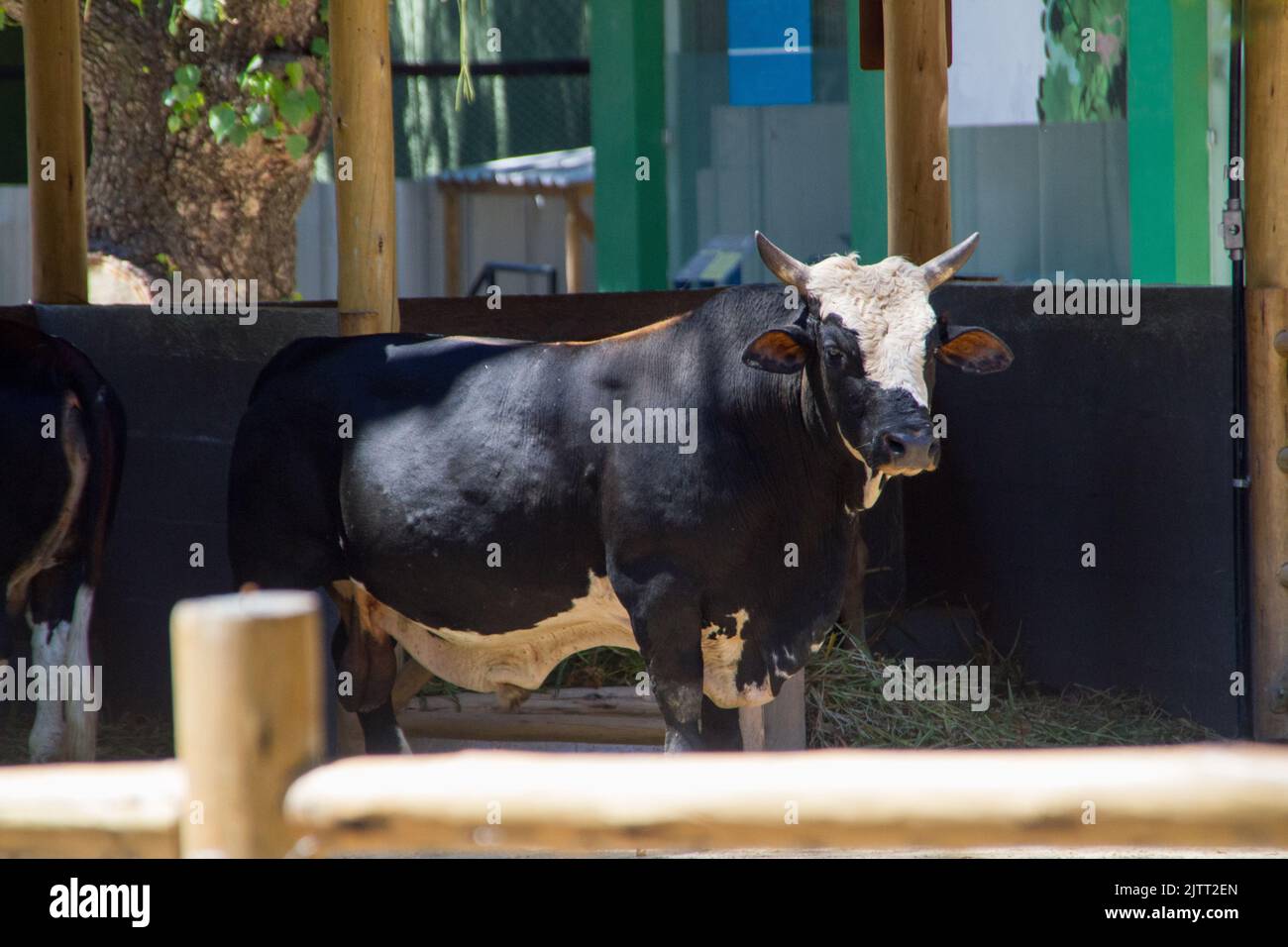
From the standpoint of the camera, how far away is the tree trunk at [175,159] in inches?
335

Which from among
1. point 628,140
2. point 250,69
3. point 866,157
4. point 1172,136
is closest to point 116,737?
point 250,69

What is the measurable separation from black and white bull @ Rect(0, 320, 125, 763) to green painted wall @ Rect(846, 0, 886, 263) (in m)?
4.91

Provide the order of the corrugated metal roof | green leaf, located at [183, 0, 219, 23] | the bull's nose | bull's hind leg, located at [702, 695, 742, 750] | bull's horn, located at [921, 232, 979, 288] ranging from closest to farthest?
the bull's nose
bull's horn, located at [921, 232, 979, 288]
bull's hind leg, located at [702, 695, 742, 750]
green leaf, located at [183, 0, 219, 23]
the corrugated metal roof

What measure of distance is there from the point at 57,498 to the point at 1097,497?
11.7ft

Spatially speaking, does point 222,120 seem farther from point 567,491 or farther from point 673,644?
point 673,644

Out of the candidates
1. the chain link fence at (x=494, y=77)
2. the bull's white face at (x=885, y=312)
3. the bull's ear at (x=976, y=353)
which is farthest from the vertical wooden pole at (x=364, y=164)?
the chain link fence at (x=494, y=77)

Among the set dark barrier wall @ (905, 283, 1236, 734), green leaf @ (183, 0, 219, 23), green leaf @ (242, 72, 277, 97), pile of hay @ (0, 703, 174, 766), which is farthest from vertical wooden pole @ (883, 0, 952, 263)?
green leaf @ (242, 72, 277, 97)

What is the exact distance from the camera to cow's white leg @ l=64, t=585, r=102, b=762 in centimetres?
575

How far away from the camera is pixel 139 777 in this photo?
2371mm

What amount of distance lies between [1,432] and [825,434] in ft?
9.08

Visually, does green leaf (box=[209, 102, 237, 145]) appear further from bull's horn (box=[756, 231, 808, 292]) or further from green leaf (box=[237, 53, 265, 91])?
bull's horn (box=[756, 231, 808, 292])

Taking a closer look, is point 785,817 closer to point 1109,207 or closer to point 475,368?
point 475,368

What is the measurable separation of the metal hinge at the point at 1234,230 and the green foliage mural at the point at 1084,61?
383 cm

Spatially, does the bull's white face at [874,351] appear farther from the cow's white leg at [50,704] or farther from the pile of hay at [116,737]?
the pile of hay at [116,737]
